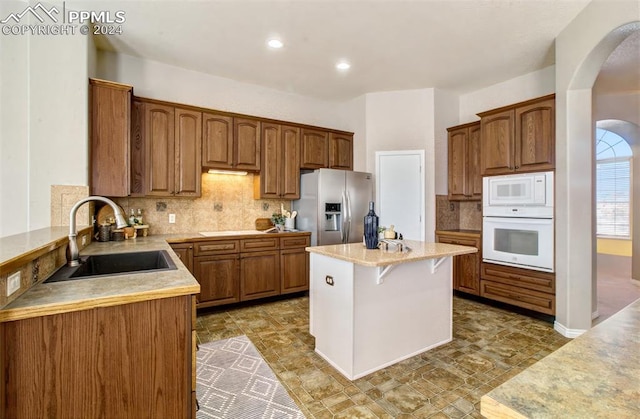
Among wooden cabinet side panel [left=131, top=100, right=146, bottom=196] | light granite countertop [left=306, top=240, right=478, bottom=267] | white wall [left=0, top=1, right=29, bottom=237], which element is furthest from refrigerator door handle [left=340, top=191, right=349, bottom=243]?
Answer: white wall [left=0, top=1, right=29, bottom=237]

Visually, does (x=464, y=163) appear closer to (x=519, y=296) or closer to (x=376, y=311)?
(x=519, y=296)

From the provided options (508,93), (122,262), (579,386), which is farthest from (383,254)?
(508,93)

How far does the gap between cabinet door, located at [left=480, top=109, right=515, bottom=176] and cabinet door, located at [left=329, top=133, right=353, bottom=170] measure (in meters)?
1.89

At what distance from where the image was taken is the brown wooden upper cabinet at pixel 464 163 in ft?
13.4

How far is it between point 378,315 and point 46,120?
327 centimetres

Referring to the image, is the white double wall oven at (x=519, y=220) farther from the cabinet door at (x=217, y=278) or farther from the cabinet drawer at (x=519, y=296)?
the cabinet door at (x=217, y=278)

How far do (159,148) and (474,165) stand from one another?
4.04 m

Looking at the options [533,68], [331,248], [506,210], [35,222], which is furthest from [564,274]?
[35,222]

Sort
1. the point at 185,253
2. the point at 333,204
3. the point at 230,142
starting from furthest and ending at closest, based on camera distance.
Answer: the point at 333,204 → the point at 230,142 → the point at 185,253

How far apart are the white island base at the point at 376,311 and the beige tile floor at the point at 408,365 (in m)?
0.10

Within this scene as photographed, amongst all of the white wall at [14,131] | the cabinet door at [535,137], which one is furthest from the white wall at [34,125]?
the cabinet door at [535,137]

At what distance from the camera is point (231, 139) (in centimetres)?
377

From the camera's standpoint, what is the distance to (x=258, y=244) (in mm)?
3693

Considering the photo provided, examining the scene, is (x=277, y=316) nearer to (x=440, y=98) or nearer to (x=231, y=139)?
(x=231, y=139)
